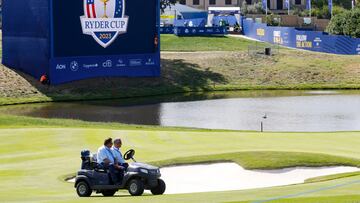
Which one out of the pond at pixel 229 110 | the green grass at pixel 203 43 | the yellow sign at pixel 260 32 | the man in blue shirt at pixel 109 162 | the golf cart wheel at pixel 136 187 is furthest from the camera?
the yellow sign at pixel 260 32

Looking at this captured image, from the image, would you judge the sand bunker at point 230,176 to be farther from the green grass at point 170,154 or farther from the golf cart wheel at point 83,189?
the golf cart wheel at point 83,189

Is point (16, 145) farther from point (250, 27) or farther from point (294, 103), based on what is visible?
point (250, 27)

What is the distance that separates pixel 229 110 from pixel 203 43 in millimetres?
39027

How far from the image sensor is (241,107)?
6022cm

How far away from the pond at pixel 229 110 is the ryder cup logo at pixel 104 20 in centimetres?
623

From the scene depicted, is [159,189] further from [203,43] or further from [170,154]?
[203,43]

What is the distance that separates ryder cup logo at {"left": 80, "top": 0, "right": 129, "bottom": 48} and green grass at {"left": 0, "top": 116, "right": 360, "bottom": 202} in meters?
30.5

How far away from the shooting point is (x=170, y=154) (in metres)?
30.5

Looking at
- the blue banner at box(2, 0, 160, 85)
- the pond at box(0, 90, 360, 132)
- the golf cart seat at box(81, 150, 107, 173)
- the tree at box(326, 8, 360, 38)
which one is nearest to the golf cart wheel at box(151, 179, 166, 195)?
the golf cart seat at box(81, 150, 107, 173)

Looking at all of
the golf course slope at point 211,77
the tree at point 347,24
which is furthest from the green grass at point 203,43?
the tree at point 347,24

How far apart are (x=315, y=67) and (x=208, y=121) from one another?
29.5 m

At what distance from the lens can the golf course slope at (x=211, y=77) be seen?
66562mm

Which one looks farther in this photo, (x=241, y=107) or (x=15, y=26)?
(x=15, y=26)

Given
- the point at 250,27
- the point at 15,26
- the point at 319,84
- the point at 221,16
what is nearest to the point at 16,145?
the point at 15,26
